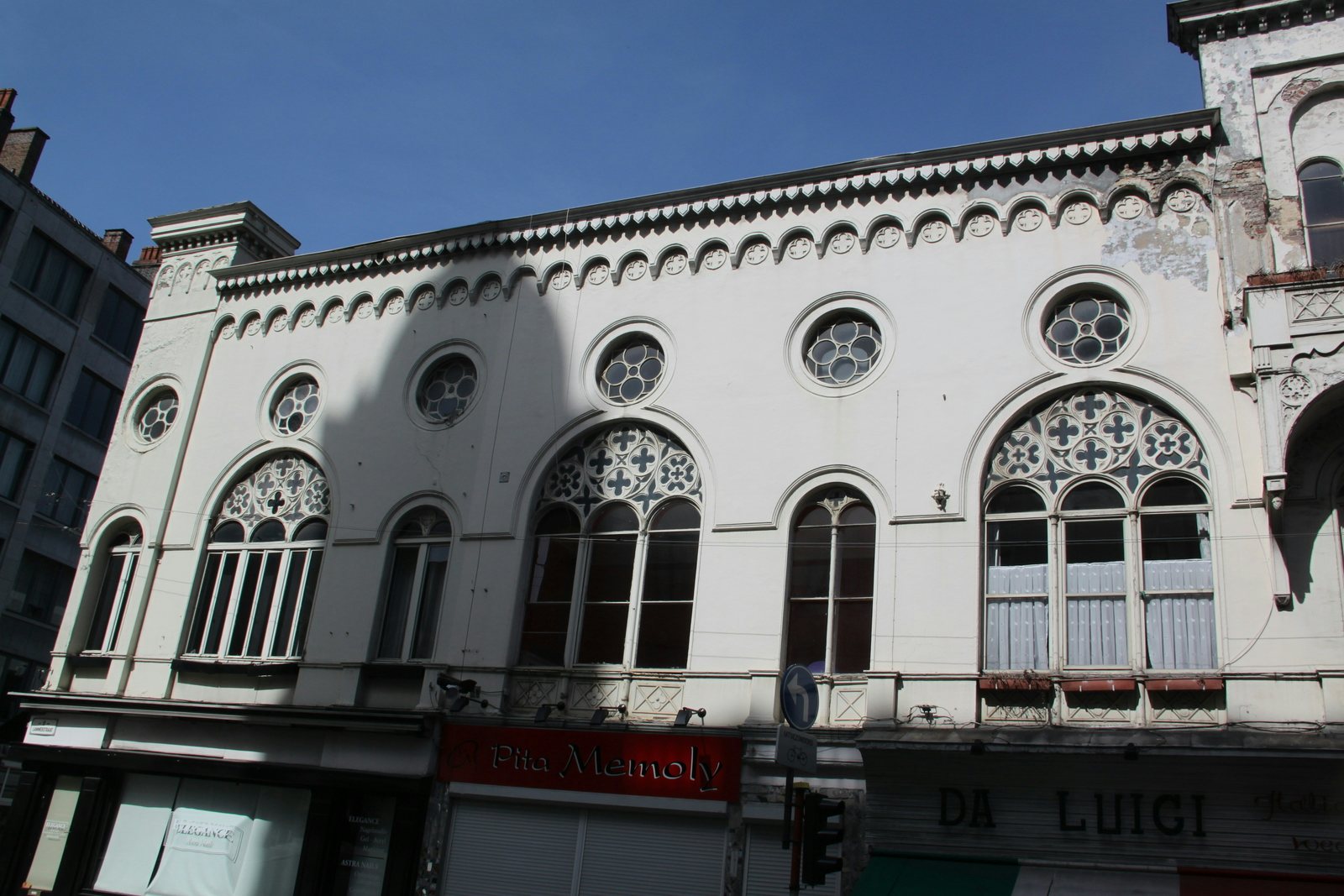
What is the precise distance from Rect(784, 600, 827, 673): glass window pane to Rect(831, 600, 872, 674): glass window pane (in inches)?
7.9

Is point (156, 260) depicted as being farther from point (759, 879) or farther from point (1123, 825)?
point (1123, 825)

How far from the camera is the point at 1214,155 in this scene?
16000 mm

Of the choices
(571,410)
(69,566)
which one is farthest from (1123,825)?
(69,566)

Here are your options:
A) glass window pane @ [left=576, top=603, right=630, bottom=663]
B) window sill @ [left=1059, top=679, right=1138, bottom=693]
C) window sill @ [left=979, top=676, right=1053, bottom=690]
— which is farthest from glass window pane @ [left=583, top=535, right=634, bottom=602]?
window sill @ [left=1059, top=679, right=1138, bottom=693]

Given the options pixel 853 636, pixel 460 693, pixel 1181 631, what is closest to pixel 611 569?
pixel 460 693

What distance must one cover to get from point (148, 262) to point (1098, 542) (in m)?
36.1

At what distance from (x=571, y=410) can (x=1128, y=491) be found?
878 centimetres

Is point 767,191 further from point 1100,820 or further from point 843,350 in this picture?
point 1100,820

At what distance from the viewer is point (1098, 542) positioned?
15.1 metres

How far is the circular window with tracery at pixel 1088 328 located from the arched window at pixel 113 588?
17.2 metres

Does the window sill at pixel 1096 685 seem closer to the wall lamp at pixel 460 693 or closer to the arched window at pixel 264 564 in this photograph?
the wall lamp at pixel 460 693

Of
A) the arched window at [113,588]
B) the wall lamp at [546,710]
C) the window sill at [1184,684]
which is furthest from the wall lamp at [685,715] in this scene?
the arched window at [113,588]

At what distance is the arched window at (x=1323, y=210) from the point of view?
14.9 m

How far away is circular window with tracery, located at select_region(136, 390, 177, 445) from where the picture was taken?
2330cm
